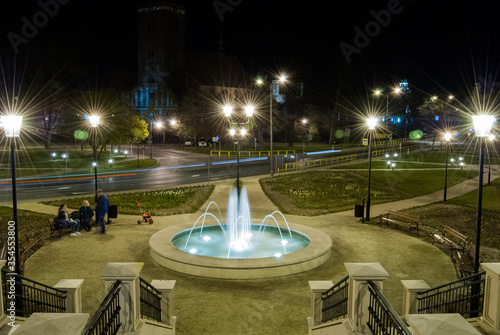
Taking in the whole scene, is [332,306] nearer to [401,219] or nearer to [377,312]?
[377,312]

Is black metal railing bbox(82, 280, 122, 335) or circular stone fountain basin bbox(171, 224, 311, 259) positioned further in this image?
circular stone fountain basin bbox(171, 224, 311, 259)

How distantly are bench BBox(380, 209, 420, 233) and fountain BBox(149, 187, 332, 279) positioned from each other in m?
4.47

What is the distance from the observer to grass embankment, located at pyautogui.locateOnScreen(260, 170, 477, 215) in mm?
23797

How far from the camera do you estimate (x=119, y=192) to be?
93.8ft

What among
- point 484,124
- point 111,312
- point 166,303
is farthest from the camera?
point 484,124

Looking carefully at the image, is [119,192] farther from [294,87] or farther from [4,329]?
[294,87]

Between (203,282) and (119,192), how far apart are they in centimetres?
1902

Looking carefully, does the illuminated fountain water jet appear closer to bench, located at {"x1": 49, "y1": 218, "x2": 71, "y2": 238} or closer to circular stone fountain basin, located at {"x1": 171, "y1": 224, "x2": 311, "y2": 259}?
circular stone fountain basin, located at {"x1": 171, "y1": 224, "x2": 311, "y2": 259}

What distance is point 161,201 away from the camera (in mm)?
23766

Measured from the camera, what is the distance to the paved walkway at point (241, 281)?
9.21 meters

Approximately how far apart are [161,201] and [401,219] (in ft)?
44.0

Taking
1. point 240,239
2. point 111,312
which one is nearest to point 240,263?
point 240,239

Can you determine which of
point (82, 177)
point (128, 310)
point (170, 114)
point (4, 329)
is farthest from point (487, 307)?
point (170, 114)

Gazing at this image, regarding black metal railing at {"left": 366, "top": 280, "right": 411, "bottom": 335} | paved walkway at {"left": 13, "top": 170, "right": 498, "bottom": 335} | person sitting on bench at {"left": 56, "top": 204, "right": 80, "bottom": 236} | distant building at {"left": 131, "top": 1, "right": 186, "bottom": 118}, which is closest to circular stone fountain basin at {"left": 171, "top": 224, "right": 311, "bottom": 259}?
paved walkway at {"left": 13, "top": 170, "right": 498, "bottom": 335}
